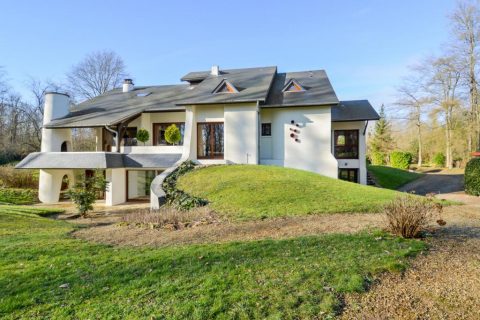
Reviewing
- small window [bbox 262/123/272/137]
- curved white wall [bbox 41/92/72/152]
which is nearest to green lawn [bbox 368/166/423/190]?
small window [bbox 262/123/272/137]

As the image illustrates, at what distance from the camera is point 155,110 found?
62.2 feet

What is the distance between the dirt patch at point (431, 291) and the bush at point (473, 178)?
1325 centimetres

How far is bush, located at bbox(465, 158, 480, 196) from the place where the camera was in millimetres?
15805

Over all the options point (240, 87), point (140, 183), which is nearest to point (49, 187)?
point (140, 183)

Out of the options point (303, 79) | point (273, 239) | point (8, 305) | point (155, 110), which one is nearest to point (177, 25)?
point (155, 110)

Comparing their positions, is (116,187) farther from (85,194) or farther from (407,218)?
(407,218)

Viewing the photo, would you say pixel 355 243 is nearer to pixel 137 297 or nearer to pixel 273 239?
pixel 273 239

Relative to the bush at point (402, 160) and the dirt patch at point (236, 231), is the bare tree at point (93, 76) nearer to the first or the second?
the dirt patch at point (236, 231)

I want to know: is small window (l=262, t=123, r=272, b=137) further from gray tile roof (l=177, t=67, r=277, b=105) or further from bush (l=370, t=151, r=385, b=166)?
bush (l=370, t=151, r=385, b=166)

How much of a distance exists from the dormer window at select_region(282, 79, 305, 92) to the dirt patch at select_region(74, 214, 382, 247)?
12.2 metres

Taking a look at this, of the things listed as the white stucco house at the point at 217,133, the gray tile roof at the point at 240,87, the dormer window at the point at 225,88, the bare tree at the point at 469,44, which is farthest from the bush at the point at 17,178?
the bare tree at the point at 469,44

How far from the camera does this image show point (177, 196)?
1198 centimetres

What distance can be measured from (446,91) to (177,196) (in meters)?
35.0

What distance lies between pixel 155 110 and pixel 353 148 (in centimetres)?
1351
